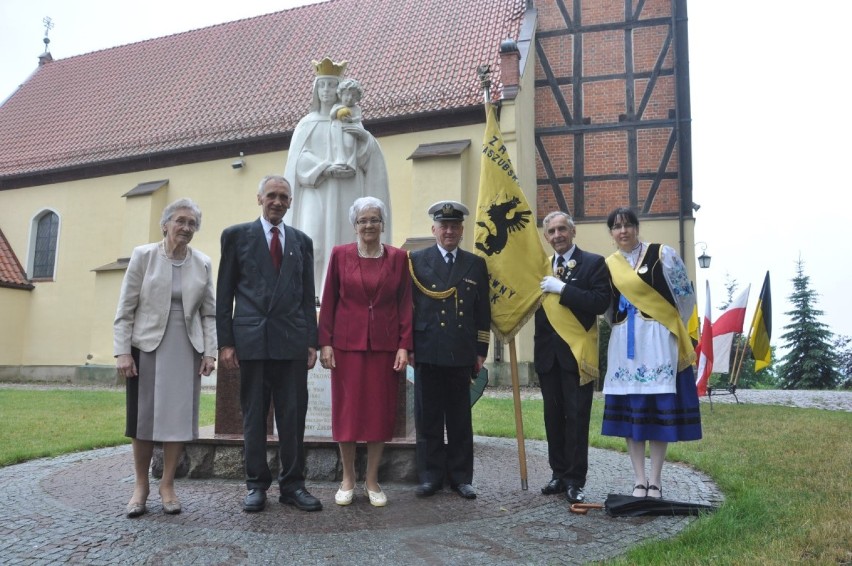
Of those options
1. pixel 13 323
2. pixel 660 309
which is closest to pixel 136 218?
pixel 13 323

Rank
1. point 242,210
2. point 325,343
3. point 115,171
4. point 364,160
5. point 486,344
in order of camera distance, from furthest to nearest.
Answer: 1. point 115,171
2. point 242,210
3. point 364,160
4. point 486,344
5. point 325,343

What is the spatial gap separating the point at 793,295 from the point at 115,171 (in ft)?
84.0

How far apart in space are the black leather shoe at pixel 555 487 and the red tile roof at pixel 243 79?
37.3 feet

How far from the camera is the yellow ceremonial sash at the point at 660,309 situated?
157 inches

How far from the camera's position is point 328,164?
5.33 meters

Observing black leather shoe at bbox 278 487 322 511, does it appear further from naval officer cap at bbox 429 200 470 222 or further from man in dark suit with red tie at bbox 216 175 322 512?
naval officer cap at bbox 429 200 470 222

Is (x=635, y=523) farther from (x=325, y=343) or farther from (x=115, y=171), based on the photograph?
(x=115, y=171)

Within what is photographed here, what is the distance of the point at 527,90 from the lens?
50.6ft

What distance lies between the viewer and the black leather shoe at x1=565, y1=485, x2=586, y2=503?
4.07 m

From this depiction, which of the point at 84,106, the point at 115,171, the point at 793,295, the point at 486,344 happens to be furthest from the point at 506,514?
the point at 793,295

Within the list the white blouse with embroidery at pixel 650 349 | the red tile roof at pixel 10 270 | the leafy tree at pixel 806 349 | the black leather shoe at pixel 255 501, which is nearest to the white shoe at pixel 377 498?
the black leather shoe at pixel 255 501

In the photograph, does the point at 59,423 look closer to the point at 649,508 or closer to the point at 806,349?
the point at 649,508

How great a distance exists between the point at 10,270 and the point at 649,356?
809 inches

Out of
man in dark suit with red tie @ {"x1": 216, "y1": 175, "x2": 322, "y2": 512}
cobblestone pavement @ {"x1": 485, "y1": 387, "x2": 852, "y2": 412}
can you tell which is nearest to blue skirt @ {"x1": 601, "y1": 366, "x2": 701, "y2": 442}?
man in dark suit with red tie @ {"x1": 216, "y1": 175, "x2": 322, "y2": 512}
